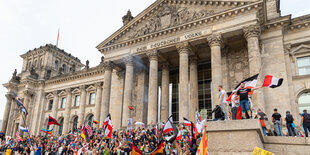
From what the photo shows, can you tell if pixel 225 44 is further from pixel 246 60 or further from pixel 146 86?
pixel 146 86

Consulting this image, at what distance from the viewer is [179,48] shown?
71.7 ft

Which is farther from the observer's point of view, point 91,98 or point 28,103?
point 28,103

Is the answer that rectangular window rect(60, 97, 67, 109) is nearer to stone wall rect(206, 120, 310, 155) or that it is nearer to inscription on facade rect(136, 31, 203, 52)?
inscription on facade rect(136, 31, 203, 52)

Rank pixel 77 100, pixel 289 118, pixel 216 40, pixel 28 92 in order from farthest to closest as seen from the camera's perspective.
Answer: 1. pixel 28 92
2. pixel 77 100
3. pixel 216 40
4. pixel 289 118

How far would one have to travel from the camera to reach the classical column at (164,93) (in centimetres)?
2467

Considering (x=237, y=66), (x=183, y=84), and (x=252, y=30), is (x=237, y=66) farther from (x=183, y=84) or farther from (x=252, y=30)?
(x=183, y=84)

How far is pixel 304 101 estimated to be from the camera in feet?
63.6

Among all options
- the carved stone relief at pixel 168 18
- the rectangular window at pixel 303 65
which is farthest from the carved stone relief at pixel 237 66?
the carved stone relief at pixel 168 18

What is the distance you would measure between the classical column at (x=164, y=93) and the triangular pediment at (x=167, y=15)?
5038 mm

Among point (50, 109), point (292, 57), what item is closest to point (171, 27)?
point (292, 57)

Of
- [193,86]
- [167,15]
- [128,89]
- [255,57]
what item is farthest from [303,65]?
[128,89]

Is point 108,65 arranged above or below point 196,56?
below

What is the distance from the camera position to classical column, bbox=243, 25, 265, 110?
1694cm

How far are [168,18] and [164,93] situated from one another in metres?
8.24
